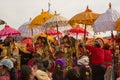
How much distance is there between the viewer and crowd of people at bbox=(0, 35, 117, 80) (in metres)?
8.90

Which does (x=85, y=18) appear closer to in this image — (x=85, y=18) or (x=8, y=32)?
(x=85, y=18)

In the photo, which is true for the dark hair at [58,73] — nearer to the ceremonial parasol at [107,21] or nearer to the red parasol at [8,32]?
the ceremonial parasol at [107,21]

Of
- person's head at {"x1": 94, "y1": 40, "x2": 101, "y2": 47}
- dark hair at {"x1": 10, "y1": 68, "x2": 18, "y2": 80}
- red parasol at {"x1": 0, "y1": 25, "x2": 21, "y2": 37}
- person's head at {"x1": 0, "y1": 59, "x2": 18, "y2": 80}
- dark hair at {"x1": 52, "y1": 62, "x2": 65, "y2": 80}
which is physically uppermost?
red parasol at {"x1": 0, "y1": 25, "x2": 21, "y2": 37}

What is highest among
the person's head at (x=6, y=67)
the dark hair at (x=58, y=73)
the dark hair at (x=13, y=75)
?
the person's head at (x=6, y=67)

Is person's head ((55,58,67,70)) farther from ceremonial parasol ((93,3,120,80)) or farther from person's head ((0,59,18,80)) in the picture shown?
person's head ((0,59,18,80))

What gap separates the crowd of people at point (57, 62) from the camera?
29.2 ft

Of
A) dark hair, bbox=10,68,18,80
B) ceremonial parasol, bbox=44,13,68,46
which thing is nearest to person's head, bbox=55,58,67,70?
dark hair, bbox=10,68,18,80

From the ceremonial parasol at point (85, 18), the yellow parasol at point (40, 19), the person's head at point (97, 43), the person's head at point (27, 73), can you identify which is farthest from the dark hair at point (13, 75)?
the yellow parasol at point (40, 19)

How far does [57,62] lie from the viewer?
1179 cm

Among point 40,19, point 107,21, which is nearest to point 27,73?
point 107,21

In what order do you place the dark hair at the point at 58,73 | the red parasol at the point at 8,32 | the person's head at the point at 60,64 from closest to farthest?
the person's head at the point at 60,64, the dark hair at the point at 58,73, the red parasol at the point at 8,32

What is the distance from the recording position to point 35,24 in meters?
20.2

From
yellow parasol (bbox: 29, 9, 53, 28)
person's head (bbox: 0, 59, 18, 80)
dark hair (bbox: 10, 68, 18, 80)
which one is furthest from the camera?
yellow parasol (bbox: 29, 9, 53, 28)

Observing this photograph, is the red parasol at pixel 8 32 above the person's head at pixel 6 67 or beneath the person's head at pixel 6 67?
above
